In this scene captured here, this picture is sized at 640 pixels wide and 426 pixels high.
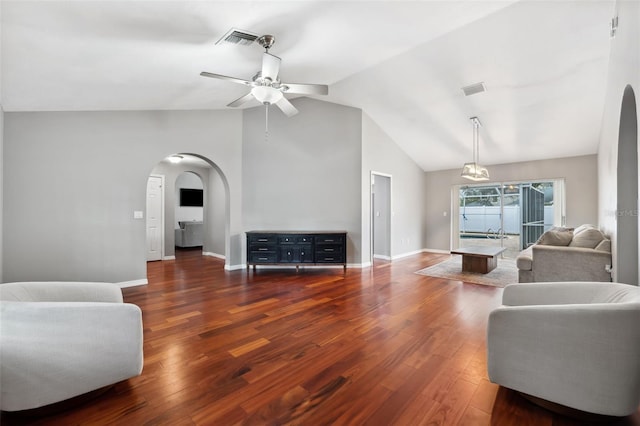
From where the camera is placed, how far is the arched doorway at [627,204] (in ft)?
8.97

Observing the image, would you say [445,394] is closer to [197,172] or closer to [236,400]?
[236,400]

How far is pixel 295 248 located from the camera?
5289 millimetres

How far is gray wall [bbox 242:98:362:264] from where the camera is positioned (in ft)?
18.7

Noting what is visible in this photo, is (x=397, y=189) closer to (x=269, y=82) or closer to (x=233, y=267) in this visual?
(x=233, y=267)

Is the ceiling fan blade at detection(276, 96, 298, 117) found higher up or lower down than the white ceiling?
lower down

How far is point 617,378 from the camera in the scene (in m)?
1.40

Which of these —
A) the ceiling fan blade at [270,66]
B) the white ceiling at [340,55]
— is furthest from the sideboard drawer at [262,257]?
the ceiling fan blade at [270,66]

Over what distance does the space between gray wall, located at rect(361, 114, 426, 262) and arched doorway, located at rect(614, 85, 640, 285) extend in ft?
11.8

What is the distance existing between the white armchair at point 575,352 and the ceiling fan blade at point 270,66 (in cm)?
278

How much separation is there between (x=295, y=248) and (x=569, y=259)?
13.1 feet

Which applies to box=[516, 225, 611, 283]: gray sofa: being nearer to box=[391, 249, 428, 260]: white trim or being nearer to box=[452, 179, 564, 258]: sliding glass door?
box=[391, 249, 428, 260]: white trim

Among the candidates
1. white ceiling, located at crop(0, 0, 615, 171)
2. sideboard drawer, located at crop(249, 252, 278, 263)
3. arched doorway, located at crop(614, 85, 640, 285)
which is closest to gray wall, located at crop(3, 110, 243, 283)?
white ceiling, located at crop(0, 0, 615, 171)

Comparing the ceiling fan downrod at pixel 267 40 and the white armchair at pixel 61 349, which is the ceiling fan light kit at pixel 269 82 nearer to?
the ceiling fan downrod at pixel 267 40

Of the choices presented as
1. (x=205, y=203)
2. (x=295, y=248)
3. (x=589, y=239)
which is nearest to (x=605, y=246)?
(x=589, y=239)
